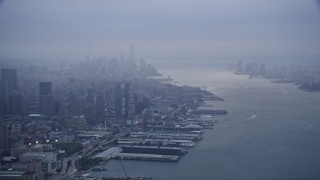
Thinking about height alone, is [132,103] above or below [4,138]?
above

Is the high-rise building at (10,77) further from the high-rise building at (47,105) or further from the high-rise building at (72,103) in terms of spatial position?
the high-rise building at (72,103)

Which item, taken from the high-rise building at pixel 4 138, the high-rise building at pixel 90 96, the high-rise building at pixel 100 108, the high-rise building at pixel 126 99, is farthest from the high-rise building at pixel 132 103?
the high-rise building at pixel 4 138

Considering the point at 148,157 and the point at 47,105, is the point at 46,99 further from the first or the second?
the point at 148,157

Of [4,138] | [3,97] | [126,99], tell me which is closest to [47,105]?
[3,97]

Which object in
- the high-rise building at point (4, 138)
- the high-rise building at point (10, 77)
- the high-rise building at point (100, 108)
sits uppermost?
the high-rise building at point (10, 77)

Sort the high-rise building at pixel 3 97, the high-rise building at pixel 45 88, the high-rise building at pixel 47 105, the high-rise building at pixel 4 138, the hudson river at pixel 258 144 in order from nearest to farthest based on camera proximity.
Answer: the hudson river at pixel 258 144 → the high-rise building at pixel 4 138 → the high-rise building at pixel 3 97 → the high-rise building at pixel 47 105 → the high-rise building at pixel 45 88

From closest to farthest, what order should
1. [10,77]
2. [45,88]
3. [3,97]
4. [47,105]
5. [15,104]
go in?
[15,104], [3,97], [47,105], [10,77], [45,88]
